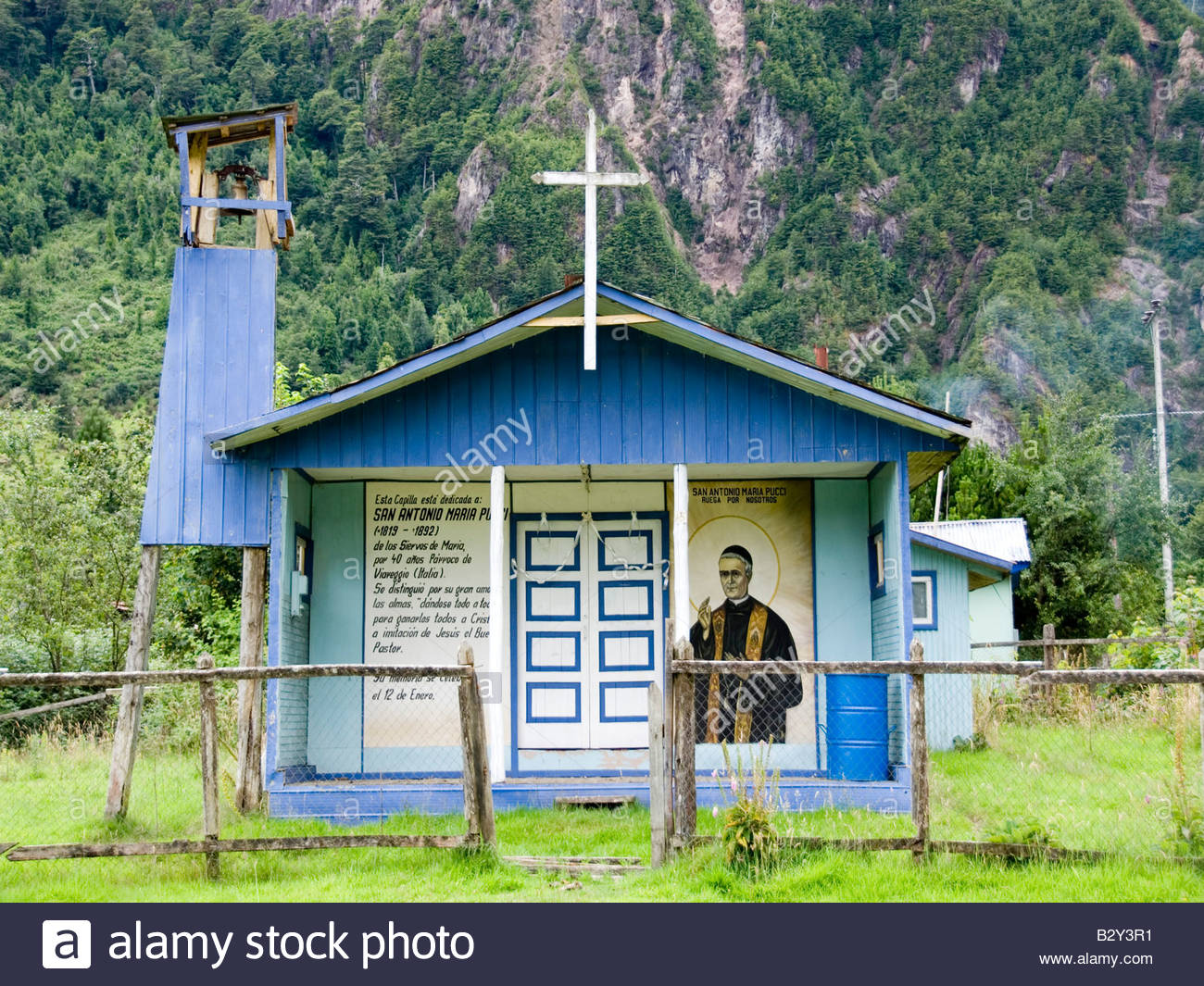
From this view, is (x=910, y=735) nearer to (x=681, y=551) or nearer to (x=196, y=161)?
(x=681, y=551)

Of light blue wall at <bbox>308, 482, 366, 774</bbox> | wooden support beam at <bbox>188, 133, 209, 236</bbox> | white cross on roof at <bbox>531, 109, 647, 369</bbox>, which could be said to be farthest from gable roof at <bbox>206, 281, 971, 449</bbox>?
wooden support beam at <bbox>188, 133, 209, 236</bbox>

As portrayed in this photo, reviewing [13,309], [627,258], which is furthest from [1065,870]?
[627,258]

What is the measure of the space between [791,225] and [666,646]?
463ft

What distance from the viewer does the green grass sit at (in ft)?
26.8

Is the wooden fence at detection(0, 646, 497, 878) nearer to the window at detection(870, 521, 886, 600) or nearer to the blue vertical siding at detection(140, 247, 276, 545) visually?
the blue vertical siding at detection(140, 247, 276, 545)

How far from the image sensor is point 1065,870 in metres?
8.38

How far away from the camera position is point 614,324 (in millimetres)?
11914

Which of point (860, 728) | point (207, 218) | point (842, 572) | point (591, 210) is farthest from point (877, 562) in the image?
point (207, 218)

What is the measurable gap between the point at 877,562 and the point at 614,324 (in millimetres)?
3761

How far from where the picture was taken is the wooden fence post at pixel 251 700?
12.4 m

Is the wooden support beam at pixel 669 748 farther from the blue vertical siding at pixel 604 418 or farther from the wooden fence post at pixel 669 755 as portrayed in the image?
the blue vertical siding at pixel 604 418

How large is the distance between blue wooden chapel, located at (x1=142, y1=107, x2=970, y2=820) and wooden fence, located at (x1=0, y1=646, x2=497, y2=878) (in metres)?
2.82

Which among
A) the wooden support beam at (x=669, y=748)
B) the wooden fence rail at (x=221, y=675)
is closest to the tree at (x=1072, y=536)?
the wooden support beam at (x=669, y=748)

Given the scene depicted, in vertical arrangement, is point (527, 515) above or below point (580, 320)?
below
